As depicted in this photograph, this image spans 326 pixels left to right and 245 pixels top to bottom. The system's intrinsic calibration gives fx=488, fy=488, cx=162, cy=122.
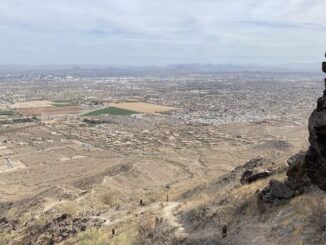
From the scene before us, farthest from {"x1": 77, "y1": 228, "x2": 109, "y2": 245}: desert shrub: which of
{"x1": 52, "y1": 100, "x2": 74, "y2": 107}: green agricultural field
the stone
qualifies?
{"x1": 52, "y1": 100, "x2": 74, "y2": 107}: green agricultural field

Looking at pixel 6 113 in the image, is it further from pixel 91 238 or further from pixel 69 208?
pixel 91 238

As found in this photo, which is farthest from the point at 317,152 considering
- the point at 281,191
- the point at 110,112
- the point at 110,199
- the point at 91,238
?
the point at 110,112

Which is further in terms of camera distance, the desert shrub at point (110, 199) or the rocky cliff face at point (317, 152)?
the desert shrub at point (110, 199)

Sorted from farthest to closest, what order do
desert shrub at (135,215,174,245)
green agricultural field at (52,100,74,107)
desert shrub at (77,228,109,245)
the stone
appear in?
green agricultural field at (52,100,74,107) → desert shrub at (77,228,109,245) → the stone → desert shrub at (135,215,174,245)

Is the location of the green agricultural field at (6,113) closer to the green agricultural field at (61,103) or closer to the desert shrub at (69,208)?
the green agricultural field at (61,103)

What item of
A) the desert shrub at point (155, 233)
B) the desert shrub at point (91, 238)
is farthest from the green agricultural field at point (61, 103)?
the desert shrub at point (155, 233)

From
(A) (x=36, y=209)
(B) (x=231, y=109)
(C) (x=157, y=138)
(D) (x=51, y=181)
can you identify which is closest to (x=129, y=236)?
(A) (x=36, y=209)

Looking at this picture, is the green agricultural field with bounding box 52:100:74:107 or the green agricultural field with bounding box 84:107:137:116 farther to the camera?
the green agricultural field with bounding box 52:100:74:107

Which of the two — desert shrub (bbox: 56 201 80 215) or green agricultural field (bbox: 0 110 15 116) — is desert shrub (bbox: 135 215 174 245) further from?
green agricultural field (bbox: 0 110 15 116)

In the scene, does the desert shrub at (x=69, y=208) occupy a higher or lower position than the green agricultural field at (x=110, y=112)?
higher
